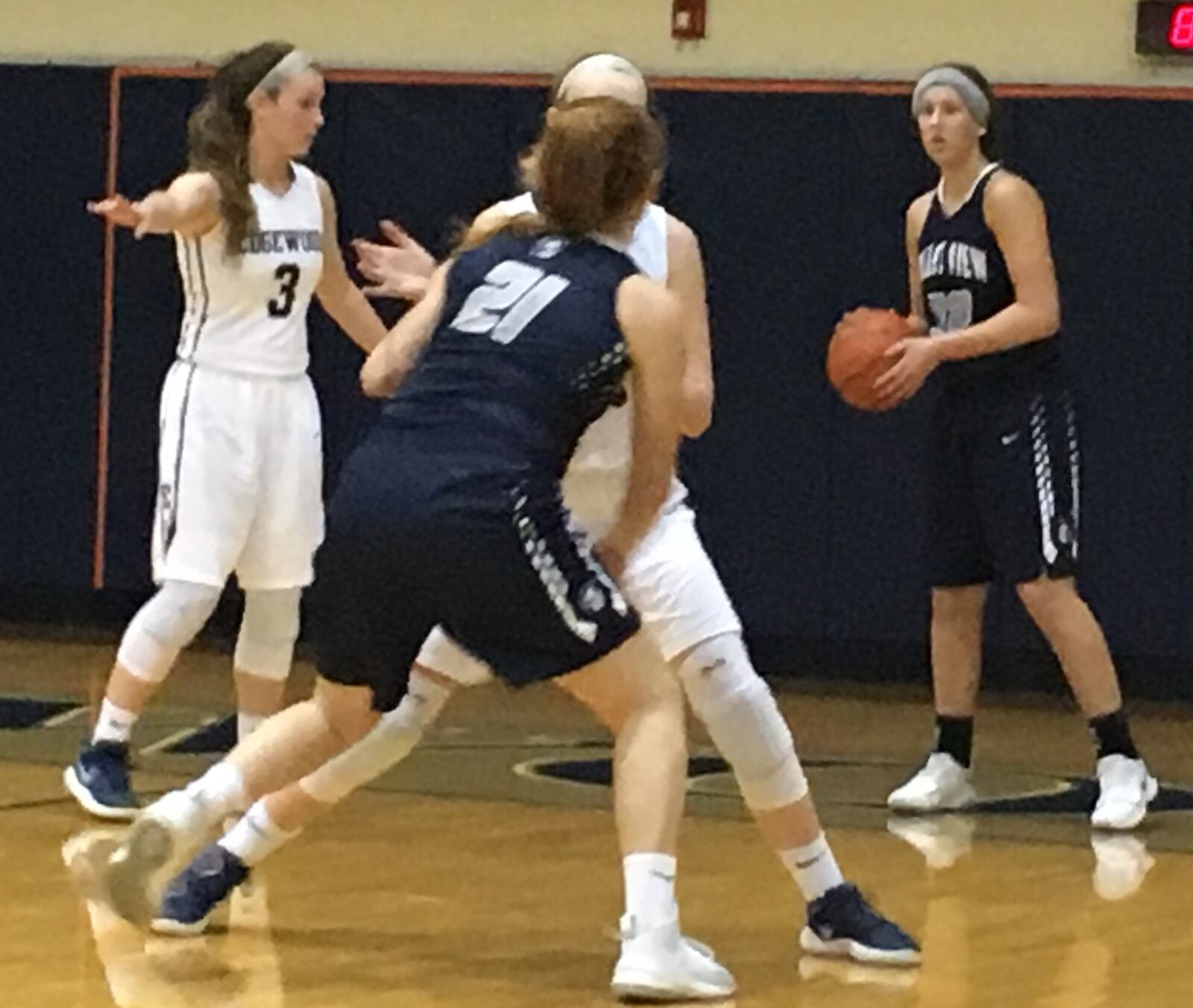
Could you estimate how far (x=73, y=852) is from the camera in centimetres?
583

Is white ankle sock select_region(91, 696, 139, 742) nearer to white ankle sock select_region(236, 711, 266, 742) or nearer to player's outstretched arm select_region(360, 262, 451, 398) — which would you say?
white ankle sock select_region(236, 711, 266, 742)

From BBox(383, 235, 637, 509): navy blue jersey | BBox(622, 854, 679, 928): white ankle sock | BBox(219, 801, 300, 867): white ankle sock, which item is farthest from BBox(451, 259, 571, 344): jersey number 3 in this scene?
BBox(219, 801, 300, 867): white ankle sock

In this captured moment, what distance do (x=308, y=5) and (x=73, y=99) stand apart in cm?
89

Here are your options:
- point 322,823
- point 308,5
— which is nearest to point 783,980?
point 322,823

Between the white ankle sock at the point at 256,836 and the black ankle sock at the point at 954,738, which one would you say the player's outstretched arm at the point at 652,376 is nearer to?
the white ankle sock at the point at 256,836

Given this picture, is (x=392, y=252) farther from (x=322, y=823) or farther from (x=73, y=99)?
(x=73, y=99)

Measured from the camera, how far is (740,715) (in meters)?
4.97

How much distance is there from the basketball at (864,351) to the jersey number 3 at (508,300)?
230cm

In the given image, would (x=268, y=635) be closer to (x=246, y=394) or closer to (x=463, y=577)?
(x=246, y=394)

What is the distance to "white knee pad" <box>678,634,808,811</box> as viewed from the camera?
496 cm

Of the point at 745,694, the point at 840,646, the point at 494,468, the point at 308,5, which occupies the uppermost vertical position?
the point at 308,5

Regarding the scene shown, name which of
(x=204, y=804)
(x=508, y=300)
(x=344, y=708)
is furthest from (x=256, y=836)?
(x=508, y=300)

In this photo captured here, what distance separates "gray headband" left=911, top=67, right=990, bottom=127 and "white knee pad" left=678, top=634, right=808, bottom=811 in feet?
7.67

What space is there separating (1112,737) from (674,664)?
2307mm
